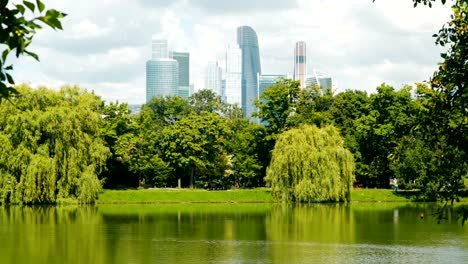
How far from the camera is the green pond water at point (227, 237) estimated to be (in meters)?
21.5

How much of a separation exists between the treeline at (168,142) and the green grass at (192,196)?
139 inches

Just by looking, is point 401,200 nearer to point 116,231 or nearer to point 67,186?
point 67,186

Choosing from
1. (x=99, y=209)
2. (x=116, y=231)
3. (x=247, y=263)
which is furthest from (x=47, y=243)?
(x=99, y=209)

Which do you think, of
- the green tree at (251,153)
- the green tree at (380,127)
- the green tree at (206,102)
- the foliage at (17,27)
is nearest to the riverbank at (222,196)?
the green tree at (380,127)

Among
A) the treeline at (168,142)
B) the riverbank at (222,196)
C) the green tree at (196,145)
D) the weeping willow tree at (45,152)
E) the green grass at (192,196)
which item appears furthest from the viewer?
the green tree at (196,145)

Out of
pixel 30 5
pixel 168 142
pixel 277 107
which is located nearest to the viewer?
pixel 30 5

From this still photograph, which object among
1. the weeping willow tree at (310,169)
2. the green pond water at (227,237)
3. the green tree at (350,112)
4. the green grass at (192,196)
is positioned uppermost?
the green tree at (350,112)

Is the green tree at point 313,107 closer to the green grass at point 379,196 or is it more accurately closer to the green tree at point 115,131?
the green grass at point 379,196

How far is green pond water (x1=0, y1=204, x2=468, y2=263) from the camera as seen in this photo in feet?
70.7

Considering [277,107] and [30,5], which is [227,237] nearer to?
[30,5]

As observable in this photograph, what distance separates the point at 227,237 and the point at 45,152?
20813 millimetres

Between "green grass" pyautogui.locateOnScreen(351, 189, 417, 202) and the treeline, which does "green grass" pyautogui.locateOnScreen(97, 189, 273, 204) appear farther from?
"green grass" pyautogui.locateOnScreen(351, 189, 417, 202)

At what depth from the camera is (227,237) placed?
89.0 ft

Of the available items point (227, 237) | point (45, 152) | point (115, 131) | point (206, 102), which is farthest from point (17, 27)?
point (206, 102)
